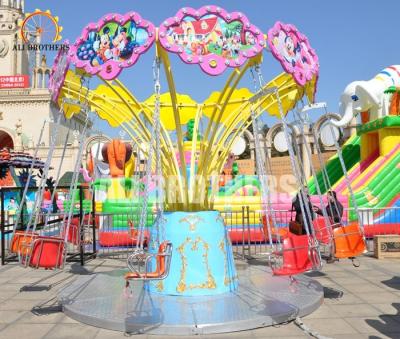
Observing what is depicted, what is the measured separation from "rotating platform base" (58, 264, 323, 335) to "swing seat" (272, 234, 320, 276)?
1.46 feet

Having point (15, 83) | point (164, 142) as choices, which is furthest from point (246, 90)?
point (15, 83)

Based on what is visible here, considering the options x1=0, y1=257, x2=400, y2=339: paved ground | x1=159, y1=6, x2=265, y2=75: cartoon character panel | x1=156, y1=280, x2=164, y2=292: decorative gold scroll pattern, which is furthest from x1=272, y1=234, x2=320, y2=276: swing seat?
x1=159, y1=6, x2=265, y2=75: cartoon character panel

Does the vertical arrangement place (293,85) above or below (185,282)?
above

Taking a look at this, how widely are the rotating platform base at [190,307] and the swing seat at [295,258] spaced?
0.45m

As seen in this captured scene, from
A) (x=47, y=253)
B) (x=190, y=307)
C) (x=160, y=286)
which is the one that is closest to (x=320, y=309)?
(x=190, y=307)

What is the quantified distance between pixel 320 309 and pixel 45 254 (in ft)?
12.4

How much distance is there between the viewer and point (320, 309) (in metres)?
5.77

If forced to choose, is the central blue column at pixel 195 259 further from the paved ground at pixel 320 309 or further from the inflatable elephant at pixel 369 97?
the inflatable elephant at pixel 369 97

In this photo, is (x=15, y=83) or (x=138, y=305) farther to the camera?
(x=15, y=83)

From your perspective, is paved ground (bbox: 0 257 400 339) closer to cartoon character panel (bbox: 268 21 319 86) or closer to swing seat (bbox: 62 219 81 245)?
swing seat (bbox: 62 219 81 245)

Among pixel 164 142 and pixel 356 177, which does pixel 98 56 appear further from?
pixel 356 177

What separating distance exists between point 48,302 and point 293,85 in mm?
5287

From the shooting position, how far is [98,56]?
5.82 meters

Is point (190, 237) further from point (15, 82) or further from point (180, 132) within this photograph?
point (15, 82)
